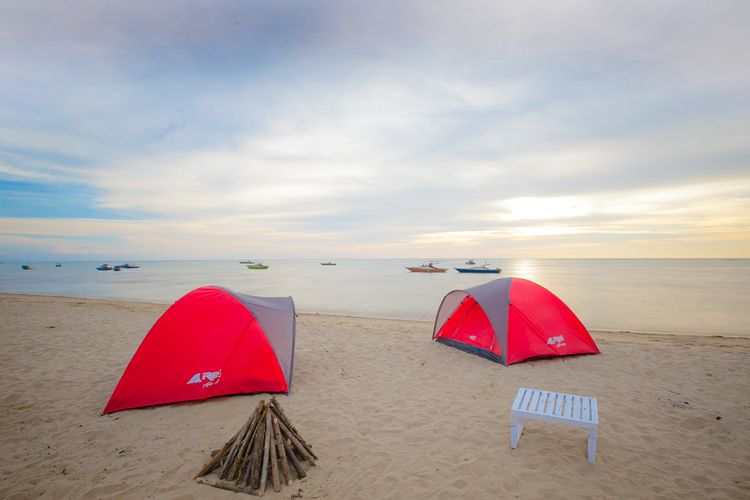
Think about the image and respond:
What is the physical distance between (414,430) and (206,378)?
3.65 meters

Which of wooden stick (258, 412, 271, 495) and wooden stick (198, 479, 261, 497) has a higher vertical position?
wooden stick (258, 412, 271, 495)

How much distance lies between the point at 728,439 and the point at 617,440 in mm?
1559

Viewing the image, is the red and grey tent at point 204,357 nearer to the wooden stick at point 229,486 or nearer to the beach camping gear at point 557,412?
the wooden stick at point 229,486

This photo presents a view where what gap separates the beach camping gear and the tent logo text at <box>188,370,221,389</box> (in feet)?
15.9

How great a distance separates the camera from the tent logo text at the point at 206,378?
6.25 m

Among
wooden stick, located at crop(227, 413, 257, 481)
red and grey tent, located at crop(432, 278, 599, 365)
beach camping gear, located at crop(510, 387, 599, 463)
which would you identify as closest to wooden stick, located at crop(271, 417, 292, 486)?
wooden stick, located at crop(227, 413, 257, 481)

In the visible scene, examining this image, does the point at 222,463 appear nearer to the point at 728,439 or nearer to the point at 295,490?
the point at 295,490

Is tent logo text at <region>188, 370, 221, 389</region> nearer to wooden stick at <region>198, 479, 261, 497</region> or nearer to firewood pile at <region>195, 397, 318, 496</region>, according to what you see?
firewood pile at <region>195, 397, 318, 496</region>

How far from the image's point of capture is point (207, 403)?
6.23 metres

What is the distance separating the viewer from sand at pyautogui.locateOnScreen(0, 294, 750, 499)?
415 centimetres

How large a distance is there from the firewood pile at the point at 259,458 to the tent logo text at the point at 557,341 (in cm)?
688

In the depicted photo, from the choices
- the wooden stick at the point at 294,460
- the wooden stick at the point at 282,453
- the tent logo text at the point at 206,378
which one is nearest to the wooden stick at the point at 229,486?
the wooden stick at the point at 282,453

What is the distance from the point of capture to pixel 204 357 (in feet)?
20.9

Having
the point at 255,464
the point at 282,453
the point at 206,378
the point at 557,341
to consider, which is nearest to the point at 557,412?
the point at 282,453
